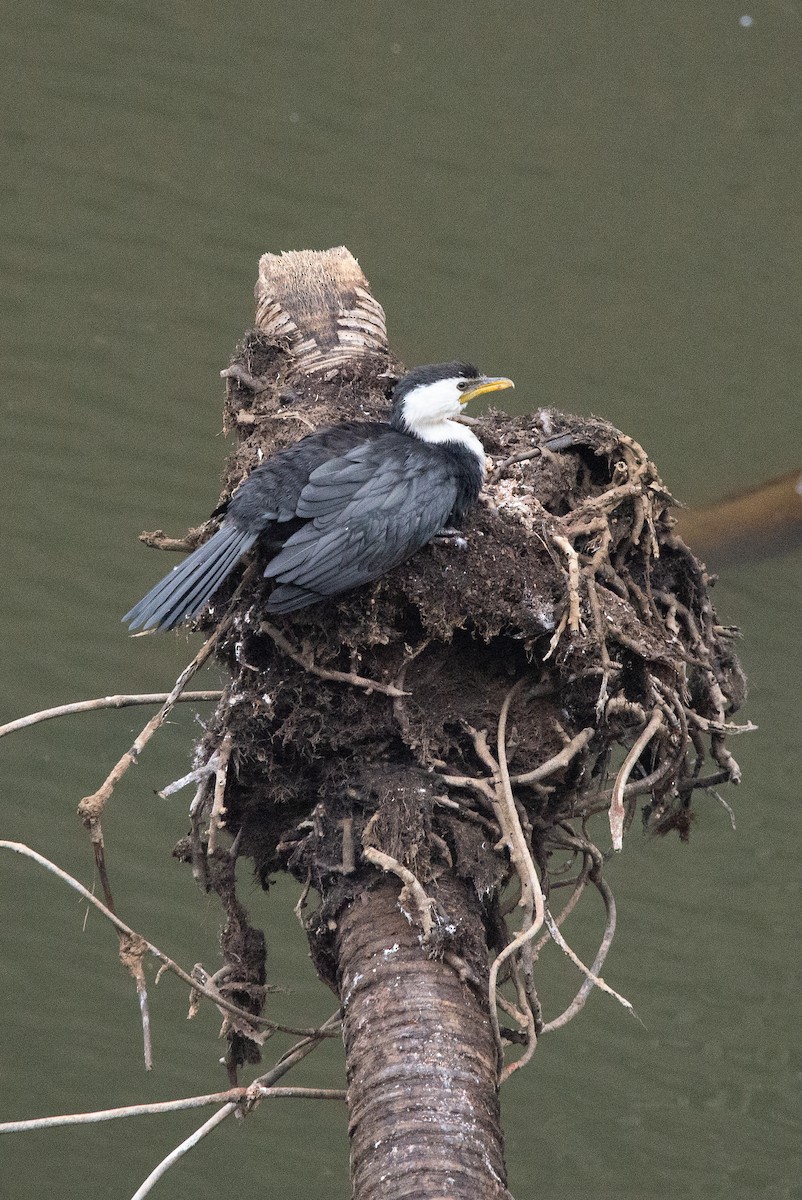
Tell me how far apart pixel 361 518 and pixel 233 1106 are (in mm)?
1162

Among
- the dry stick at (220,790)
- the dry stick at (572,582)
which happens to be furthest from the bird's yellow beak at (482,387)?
the dry stick at (220,790)

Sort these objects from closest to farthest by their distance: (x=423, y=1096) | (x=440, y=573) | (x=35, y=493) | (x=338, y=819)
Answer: (x=423, y=1096), (x=338, y=819), (x=440, y=573), (x=35, y=493)

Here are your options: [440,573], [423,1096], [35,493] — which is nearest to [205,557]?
[440,573]

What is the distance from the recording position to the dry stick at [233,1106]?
8.44 feet

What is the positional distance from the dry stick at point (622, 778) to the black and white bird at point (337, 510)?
0.59 m

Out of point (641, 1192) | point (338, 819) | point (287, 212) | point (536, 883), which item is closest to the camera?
point (536, 883)

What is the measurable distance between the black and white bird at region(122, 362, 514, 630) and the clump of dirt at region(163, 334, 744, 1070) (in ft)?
0.28

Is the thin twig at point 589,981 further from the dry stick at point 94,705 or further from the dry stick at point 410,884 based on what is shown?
the dry stick at point 94,705

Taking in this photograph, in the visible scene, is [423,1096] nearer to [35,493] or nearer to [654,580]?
[654,580]

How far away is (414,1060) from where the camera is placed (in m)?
2.47

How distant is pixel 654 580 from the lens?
3416 mm

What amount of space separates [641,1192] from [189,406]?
3.57 metres

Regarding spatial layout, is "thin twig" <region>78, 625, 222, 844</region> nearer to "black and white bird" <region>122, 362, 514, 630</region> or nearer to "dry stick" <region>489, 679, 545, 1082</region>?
"black and white bird" <region>122, 362, 514, 630</region>

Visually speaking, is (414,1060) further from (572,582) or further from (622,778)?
(572,582)
